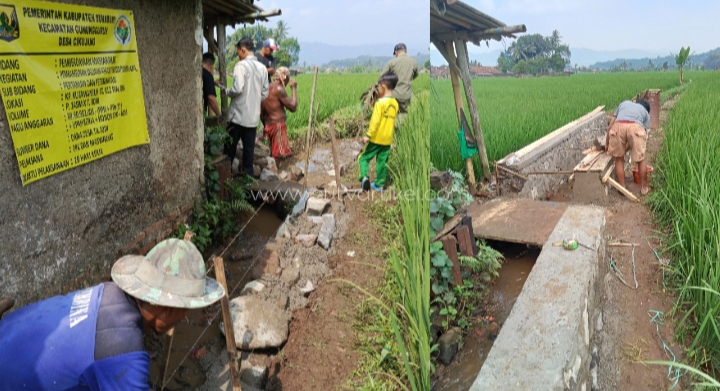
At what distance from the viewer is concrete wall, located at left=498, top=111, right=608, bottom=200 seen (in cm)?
499

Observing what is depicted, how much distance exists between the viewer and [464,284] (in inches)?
129

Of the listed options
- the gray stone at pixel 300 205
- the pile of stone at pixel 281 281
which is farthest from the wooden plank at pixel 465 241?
the gray stone at pixel 300 205

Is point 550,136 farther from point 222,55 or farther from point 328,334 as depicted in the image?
point 328,334

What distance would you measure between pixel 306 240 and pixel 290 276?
0.56 meters

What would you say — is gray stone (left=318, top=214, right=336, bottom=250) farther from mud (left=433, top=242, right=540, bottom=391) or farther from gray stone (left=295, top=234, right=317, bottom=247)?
mud (left=433, top=242, right=540, bottom=391)

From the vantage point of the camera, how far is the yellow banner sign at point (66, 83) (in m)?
2.15

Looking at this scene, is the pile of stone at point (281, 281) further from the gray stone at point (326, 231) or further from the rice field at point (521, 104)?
the rice field at point (521, 104)

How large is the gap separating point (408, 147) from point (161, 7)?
86.1 inches

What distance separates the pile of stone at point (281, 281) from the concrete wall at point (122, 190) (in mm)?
816

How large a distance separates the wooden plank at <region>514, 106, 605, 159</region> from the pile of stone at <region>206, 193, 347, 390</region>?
6.87 feet

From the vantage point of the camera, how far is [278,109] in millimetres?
5824

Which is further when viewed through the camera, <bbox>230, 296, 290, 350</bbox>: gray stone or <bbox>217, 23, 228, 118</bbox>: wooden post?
<bbox>217, 23, 228, 118</bbox>: wooden post

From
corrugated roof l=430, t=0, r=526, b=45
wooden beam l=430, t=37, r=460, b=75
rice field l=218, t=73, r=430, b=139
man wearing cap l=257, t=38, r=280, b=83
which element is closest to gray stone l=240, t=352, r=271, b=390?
corrugated roof l=430, t=0, r=526, b=45

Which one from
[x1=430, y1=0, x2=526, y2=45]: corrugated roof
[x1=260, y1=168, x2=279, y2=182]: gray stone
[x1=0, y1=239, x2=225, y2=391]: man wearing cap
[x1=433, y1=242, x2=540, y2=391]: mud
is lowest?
[x1=433, y1=242, x2=540, y2=391]: mud
